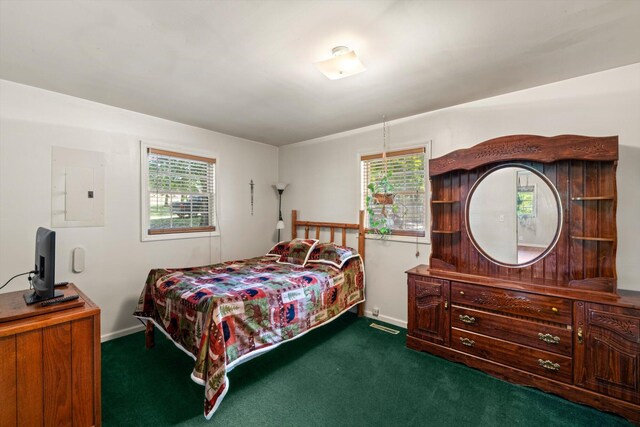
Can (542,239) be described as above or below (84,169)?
below

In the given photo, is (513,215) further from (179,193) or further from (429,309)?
(179,193)

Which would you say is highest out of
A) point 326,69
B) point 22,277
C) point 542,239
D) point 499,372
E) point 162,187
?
point 326,69

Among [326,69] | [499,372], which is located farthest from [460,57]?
[499,372]

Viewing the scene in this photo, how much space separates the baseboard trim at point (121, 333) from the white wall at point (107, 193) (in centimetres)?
2

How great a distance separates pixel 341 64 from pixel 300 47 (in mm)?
302

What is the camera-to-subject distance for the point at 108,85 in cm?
249

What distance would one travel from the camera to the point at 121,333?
10.2 ft

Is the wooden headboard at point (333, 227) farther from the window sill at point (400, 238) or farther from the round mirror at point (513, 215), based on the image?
the round mirror at point (513, 215)

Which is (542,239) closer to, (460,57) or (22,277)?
(460,57)

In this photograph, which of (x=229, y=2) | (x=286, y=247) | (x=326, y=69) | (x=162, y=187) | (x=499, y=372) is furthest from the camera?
(x=286, y=247)

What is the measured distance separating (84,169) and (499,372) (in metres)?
4.34

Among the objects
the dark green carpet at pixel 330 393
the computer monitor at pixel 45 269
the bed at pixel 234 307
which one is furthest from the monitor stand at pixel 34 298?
the dark green carpet at pixel 330 393

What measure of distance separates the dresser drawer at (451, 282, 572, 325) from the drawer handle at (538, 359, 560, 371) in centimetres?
33

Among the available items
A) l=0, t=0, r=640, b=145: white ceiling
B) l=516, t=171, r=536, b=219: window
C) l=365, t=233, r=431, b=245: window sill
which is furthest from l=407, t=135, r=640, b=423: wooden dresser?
l=0, t=0, r=640, b=145: white ceiling
